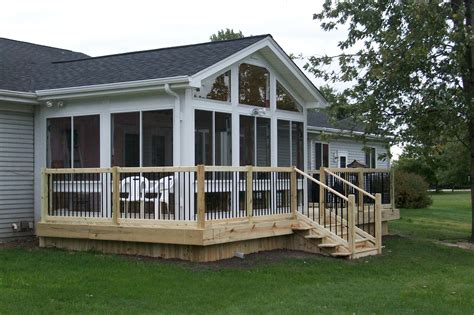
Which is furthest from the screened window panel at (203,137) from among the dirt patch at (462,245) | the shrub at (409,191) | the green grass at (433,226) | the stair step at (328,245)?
the shrub at (409,191)

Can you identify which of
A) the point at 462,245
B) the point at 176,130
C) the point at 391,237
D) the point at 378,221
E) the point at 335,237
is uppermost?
the point at 176,130

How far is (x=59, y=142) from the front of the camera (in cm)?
1289

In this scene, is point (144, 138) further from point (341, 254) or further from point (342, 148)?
point (342, 148)

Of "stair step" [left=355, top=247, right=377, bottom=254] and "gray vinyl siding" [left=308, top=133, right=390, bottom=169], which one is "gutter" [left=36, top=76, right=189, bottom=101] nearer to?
"stair step" [left=355, top=247, right=377, bottom=254]

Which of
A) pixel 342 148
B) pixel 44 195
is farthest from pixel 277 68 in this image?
pixel 342 148

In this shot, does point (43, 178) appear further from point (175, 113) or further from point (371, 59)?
point (371, 59)

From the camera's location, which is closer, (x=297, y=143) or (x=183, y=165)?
(x=183, y=165)

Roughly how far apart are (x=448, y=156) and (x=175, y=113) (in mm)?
38449

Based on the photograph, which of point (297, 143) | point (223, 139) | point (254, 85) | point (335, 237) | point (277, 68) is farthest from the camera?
point (297, 143)

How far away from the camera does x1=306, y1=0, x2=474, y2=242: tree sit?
13586 mm

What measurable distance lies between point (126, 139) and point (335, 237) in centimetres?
433

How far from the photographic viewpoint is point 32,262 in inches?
393

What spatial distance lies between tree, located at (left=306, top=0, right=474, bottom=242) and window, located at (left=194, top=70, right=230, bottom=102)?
372 centimetres

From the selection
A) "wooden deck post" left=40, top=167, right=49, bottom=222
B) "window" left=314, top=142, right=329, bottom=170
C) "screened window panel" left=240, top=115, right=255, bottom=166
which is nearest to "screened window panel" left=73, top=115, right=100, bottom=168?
"wooden deck post" left=40, top=167, right=49, bottom=222
